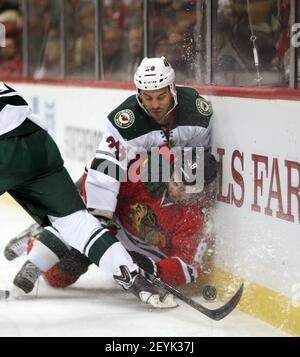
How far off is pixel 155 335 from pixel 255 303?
0.47 metres

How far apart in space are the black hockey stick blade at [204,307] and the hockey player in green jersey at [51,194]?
0.11 feet

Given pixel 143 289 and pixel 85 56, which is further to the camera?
pixel 85 56

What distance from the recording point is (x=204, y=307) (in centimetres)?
405

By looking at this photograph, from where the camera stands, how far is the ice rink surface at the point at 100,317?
12.4 ft

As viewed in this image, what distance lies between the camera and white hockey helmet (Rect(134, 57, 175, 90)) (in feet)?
14.2

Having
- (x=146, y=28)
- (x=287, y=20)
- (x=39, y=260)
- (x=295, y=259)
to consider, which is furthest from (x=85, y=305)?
→ (x=146, y=28)

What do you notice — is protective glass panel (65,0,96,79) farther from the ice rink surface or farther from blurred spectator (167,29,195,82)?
the ice rink surface

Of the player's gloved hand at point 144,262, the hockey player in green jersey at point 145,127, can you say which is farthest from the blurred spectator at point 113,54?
the player's gloved hand at point 144,262

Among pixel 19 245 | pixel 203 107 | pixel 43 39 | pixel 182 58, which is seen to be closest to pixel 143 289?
pixel 203 107

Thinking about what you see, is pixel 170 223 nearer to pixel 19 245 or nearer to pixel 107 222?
pixel 107 222

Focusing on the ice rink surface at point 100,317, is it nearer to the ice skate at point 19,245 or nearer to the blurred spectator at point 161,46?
the ice skate at point 19,245

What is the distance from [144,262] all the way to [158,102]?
2.14 ft

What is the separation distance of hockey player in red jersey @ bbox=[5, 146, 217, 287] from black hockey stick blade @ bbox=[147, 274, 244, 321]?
15cm

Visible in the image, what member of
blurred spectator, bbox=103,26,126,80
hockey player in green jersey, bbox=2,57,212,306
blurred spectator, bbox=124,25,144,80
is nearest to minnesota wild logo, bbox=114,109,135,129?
hockey player in green jersey, bbox=2,57,212,306
